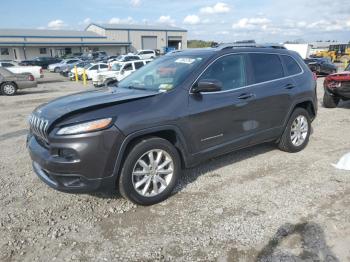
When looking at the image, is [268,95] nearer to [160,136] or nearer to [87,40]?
[160,136]

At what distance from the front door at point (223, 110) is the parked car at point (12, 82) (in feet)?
45.2

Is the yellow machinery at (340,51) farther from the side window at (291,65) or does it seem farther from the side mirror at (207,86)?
the side mirror at (207,86)

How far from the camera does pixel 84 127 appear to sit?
3.37 meters

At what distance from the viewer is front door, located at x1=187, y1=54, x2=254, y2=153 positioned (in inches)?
163

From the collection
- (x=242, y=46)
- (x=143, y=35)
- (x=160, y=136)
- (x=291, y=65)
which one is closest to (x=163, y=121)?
(x=160, y=136)

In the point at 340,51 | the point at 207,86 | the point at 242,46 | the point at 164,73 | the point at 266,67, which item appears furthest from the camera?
the point at 340,51

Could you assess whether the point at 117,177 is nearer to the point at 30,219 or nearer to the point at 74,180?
the point at 74,180

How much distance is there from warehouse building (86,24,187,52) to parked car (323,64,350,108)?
183ft

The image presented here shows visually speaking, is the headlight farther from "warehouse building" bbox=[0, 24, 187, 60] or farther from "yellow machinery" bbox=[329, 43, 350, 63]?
"warehouse building" bbox=[0, 24, 187, 60]

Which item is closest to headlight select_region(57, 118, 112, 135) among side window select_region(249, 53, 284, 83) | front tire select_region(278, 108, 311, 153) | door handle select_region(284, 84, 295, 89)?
side window select_region(249, 53, 284, 83)

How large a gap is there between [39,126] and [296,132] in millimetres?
4116

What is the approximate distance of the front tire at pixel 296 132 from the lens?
18.1ft

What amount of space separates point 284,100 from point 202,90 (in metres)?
1.84

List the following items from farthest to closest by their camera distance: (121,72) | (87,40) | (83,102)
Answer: (87,40), (121,72), (83,102)
